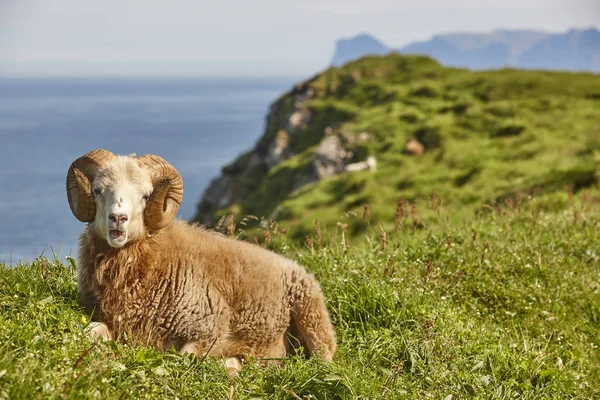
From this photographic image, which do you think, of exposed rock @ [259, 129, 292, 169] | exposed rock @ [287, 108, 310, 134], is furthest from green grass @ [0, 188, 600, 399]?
exposed rock @ [287, 108, 310, 134]

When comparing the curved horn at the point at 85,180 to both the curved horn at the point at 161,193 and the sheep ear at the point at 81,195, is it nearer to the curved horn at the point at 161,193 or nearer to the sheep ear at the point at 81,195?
the sheep ear at the point at 81,195

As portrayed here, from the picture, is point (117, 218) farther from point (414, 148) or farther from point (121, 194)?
point (414, 148)

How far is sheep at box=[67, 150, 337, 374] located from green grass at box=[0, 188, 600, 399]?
32 cm

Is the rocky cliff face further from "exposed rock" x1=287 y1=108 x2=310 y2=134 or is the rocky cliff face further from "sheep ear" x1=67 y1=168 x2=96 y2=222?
"sheep ear" x1=67 y1=168 x2=96 y2=222

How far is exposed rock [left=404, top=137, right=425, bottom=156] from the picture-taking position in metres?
36.5

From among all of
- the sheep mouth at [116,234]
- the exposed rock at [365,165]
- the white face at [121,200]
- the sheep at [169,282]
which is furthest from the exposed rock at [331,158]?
the sheep mouth at [116,234]

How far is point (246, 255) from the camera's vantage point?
612 centimetres

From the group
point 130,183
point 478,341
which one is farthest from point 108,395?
point 478,341

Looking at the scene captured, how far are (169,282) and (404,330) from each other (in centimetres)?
237

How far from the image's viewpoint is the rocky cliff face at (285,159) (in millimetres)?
41062

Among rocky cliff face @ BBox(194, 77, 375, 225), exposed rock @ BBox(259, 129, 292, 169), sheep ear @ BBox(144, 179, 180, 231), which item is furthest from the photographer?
exposed rock @ BBox(259, 129, 292, 169)

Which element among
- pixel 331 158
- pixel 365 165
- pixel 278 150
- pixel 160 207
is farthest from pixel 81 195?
pixel 278 150

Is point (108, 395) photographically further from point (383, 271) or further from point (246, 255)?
point (383, 271)

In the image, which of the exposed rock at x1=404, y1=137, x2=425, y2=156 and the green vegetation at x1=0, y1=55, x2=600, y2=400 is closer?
the green vegetation at x1=0, y1=55, x2=600, y2=400
